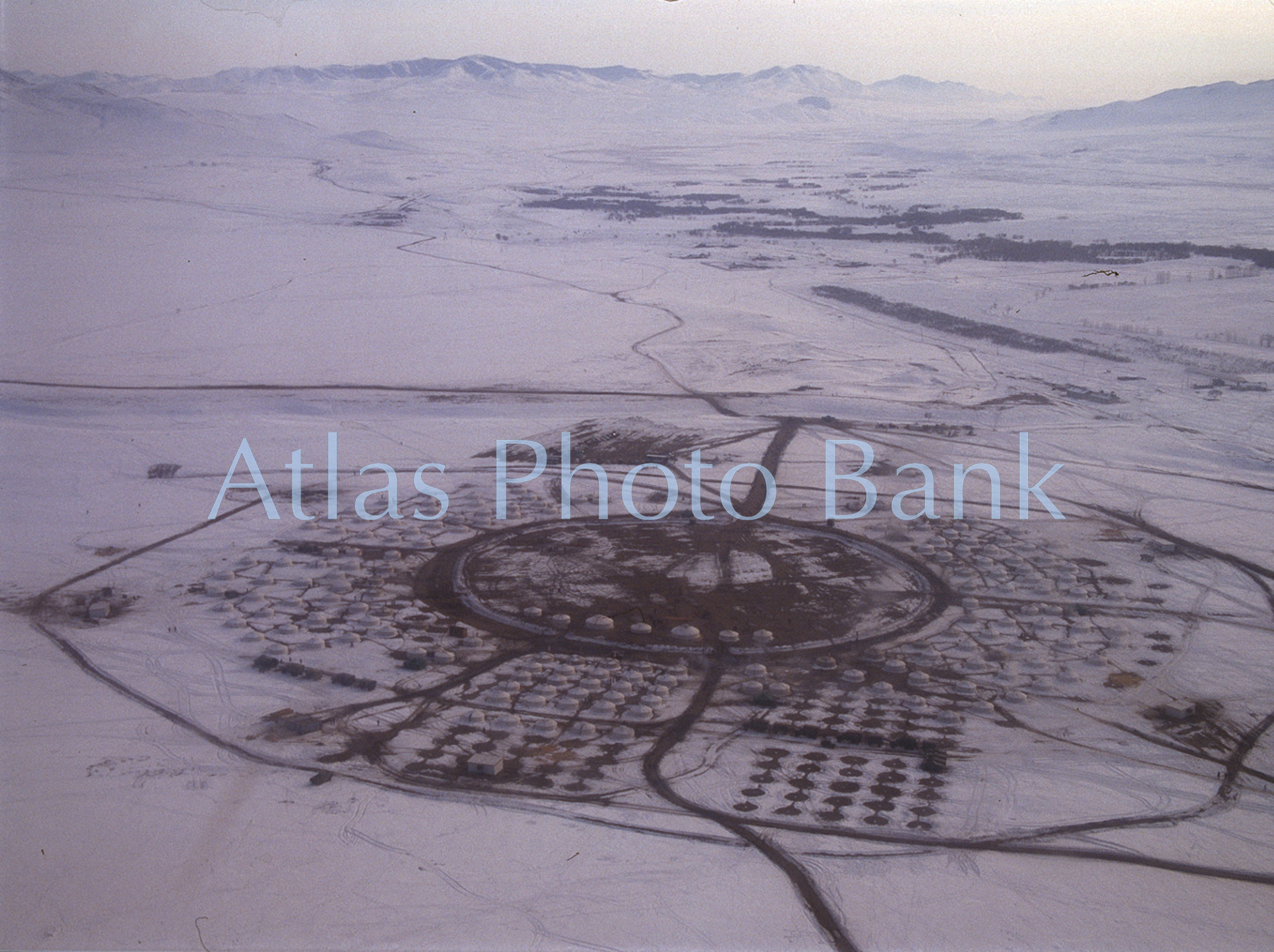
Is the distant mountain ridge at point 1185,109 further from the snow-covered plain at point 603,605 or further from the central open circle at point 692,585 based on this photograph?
the central open circle at point 692,585

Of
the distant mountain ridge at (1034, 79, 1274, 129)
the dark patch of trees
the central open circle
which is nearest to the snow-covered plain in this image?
the central open circle

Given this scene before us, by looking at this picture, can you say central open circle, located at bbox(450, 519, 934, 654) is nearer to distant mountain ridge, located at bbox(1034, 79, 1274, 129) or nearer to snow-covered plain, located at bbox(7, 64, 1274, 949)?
snow-covered plain, located at bbox(7, 64, 1274, 949)

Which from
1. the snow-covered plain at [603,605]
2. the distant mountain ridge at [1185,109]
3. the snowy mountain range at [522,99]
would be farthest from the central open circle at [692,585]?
the distant mountain ridge at [1185,109]

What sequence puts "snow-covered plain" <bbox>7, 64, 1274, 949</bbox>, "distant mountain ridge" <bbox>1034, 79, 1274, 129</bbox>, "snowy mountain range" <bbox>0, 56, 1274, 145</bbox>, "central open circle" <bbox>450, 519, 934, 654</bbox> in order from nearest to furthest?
"snow-covered plain" <bbox>7, 64, 1274, 949</bbox> → "central open circle" <bbox>450, 519, 934, 654</bbox> → "snowy mountain range" <bbox>0, 56, 1274, 145</bbox> → "distant mountain ridge" <bbox>1034, 79, 1274, 129</bbox>

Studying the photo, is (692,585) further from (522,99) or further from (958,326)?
(522,99)

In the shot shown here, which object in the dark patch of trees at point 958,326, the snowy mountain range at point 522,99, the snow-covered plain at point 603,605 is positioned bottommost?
the snow-covered plain at point 603,605

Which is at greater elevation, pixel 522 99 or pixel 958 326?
pixel 522 99

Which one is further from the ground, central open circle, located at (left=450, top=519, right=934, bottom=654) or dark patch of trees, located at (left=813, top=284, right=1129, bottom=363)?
dark patch of trees, located at (left=813, top=284, right=1129, bottom=363)

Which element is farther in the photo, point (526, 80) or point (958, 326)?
point (526, 80)

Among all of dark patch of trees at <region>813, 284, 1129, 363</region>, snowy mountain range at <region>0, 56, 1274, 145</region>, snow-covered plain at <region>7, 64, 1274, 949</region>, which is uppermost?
snowy mountain range at <region>0, 56, 1274, 145</region>

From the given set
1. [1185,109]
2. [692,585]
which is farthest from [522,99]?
[692,585]
